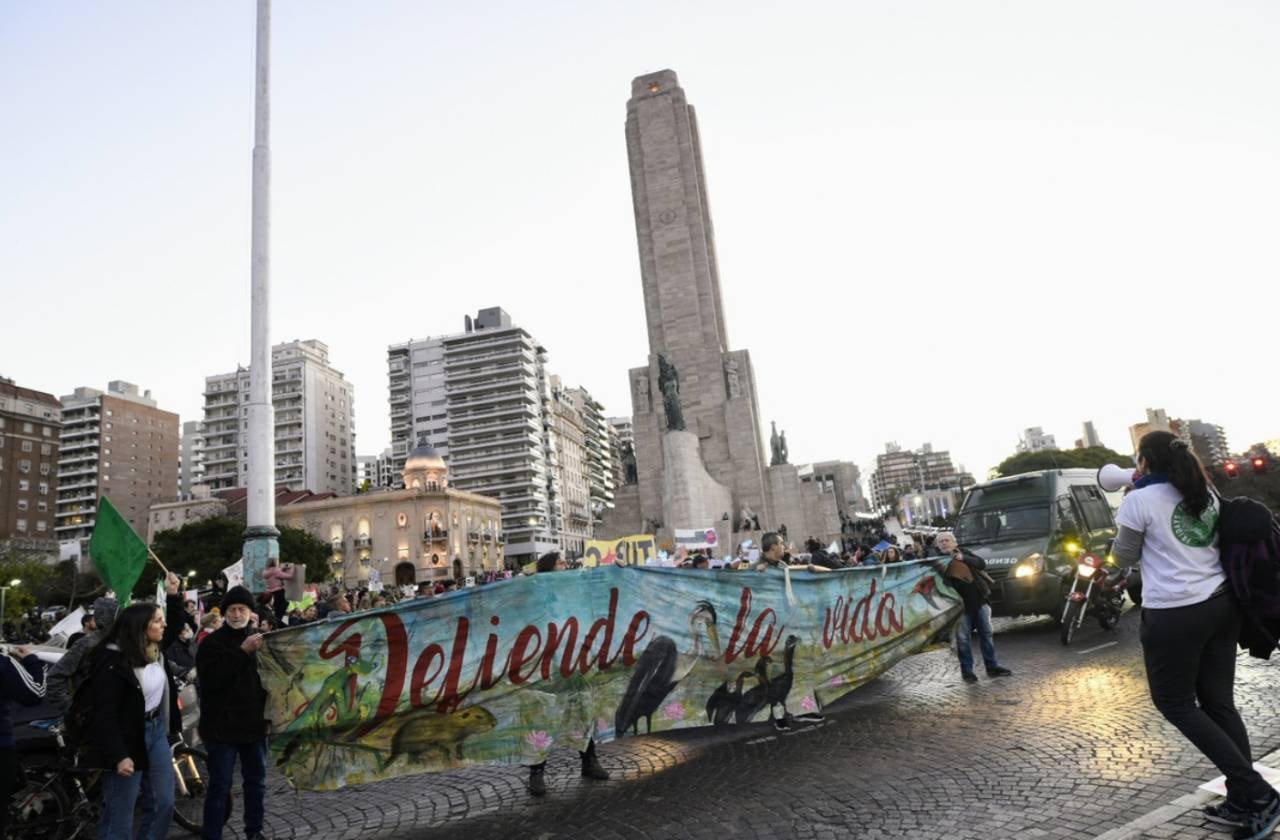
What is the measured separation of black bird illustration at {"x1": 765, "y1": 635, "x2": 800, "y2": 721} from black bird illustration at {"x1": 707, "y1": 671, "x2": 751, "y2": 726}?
378 millimetres

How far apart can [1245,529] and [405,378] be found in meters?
119

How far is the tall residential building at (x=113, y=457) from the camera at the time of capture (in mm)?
106812

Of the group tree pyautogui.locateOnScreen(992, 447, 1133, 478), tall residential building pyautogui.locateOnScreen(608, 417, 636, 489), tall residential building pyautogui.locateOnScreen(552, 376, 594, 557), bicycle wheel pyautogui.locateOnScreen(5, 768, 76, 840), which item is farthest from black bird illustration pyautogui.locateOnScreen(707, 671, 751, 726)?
tall residential building pyautogui.locateOnScreen(608, 417, 636, 489)

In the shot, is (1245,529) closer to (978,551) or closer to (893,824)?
(893,824)

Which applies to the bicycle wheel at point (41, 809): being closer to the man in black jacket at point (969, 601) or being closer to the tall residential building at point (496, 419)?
the man in black jacket at point (969, 601)

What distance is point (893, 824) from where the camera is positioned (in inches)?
186

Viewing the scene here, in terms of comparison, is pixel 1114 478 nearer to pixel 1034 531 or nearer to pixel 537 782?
pixel 537 782

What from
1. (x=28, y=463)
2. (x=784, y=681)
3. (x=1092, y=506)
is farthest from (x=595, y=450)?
(x=784, y=681)

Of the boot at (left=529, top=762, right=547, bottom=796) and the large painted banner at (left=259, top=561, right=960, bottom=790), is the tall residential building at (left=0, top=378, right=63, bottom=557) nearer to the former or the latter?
the large painted banner at (left=259, top=561, right=960, bottom=790)

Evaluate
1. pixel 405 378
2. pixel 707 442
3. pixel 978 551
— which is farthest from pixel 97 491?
pixel 978 551

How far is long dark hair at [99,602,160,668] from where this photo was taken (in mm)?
4762

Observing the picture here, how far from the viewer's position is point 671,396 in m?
39.3

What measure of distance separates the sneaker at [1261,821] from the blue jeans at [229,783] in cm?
608

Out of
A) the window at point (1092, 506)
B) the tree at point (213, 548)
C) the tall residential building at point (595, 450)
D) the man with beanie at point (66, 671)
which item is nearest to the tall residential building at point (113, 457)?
the tree at point (213, 548)
